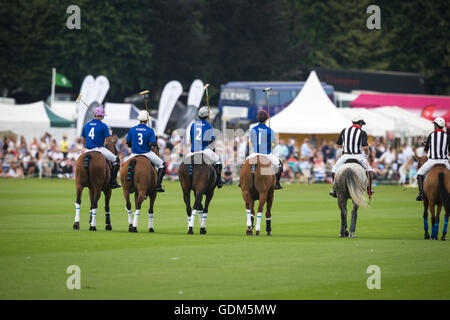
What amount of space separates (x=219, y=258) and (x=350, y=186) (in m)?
5.16

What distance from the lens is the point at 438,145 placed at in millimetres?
18609

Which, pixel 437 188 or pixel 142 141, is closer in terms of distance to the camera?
pixel 437 188

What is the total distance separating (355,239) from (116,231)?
498 centimetres

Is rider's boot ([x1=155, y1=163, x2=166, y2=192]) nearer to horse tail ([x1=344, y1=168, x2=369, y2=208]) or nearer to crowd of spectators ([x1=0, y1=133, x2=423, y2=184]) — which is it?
horse tail ([x1=344, y1=168, x2=369, y2=208])

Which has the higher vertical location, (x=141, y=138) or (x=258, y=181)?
(x=141, y=138)

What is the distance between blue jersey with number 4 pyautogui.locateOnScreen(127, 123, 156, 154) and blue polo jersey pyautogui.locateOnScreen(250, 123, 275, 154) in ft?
7.11

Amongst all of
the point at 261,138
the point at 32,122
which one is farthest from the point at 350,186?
the point at 32,122

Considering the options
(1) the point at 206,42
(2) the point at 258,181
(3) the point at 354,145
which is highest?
(1) the point at 206,42

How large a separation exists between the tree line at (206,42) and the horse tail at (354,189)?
161ft

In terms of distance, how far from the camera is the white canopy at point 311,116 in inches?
1719

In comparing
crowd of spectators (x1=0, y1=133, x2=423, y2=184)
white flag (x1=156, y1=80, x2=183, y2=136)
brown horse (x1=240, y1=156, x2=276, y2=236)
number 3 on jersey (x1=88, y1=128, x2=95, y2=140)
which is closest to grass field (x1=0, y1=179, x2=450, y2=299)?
brown horse (x1=240, y1=156, x2=276, y2=236)

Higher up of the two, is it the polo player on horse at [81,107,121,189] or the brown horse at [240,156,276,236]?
the polo player on horse at [81,107,121,189]

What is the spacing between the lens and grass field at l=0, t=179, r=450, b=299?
1144cm

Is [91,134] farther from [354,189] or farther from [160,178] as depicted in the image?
[354,189]
